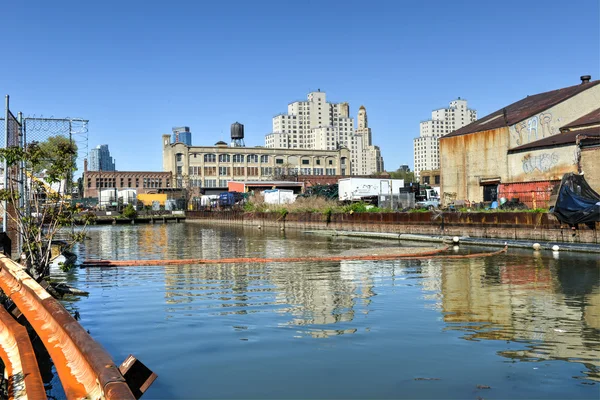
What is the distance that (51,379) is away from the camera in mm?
6887

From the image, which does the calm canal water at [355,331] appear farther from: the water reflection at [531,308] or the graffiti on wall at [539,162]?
the graffiti on wall at [539,162]

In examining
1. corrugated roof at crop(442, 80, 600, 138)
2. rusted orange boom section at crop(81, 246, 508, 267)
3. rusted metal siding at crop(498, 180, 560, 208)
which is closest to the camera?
rusted orange boom section at crop(81, 246, 508, 267)

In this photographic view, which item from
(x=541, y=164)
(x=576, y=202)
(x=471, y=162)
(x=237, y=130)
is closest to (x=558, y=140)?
(x=541, y=164)

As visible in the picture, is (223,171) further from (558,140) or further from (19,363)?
(19,363)

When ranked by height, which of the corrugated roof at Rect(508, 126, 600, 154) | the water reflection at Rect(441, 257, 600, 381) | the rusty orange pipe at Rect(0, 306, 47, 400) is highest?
the corrugated roof at Rect(508, 126, 600, 154)

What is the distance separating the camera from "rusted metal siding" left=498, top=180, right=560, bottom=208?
32.3 meters

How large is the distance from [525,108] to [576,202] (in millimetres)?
20725

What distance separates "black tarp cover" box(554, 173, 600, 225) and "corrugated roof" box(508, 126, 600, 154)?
541 centimetres

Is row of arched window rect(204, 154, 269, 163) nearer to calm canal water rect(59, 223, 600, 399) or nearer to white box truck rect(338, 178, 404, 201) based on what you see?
white box truck rect(338, 178, 404, 201)

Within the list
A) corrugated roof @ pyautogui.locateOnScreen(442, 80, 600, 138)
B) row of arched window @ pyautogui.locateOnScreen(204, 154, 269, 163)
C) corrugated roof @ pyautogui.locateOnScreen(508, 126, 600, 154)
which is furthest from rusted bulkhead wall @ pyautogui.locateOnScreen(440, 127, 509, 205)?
row of arched window @ pyautogui.locateOnScreen(204, 154, 269, 163)

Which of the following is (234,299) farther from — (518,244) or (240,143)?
(240,143)

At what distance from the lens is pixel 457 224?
32406 mm

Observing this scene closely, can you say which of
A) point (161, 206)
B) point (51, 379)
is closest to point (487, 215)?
point (51, 379)

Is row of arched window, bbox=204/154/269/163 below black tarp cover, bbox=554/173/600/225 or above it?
above
